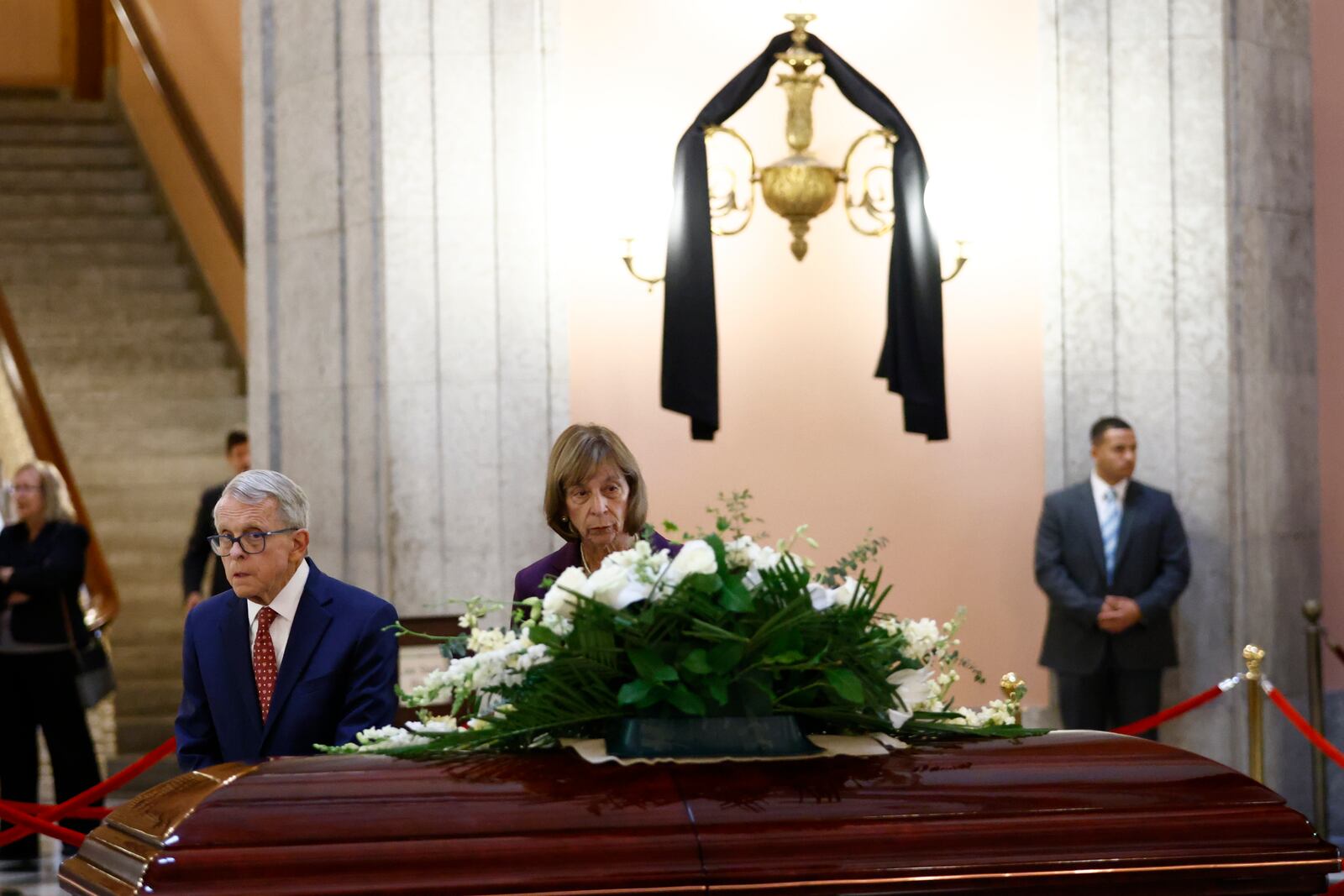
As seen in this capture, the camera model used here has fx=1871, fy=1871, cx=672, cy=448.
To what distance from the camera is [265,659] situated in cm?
364

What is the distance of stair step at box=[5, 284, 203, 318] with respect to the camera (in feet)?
41.7

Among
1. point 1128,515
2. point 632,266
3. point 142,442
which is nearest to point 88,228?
point 142,442

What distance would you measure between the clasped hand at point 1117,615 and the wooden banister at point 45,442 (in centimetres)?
480

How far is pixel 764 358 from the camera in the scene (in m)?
7.49

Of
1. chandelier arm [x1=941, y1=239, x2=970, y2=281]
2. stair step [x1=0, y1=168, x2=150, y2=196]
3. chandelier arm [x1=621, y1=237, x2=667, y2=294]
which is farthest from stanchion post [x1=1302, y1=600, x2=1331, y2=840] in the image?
stair step [x1=0, y1=168, x2=150, y2=196]

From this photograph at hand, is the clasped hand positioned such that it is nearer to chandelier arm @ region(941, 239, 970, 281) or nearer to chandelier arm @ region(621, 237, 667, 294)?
chandelier arm @ region(941, 239, 970, 281)

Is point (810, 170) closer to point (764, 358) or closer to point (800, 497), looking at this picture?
point (764, 358)

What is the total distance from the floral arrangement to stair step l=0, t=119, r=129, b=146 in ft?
41.6

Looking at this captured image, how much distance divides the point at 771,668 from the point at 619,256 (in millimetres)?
5049

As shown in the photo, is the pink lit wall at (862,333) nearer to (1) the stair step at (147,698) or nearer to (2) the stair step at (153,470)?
(1) the stair step at (147,698)

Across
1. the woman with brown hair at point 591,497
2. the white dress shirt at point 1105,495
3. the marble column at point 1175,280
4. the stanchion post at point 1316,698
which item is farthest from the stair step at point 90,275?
the woman with brown hair at point 591,497

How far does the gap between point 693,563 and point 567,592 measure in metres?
0.17

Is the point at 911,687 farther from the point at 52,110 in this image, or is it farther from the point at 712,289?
the point at 52,110

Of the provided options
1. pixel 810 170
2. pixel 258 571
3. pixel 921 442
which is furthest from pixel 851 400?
pixel 258 571
